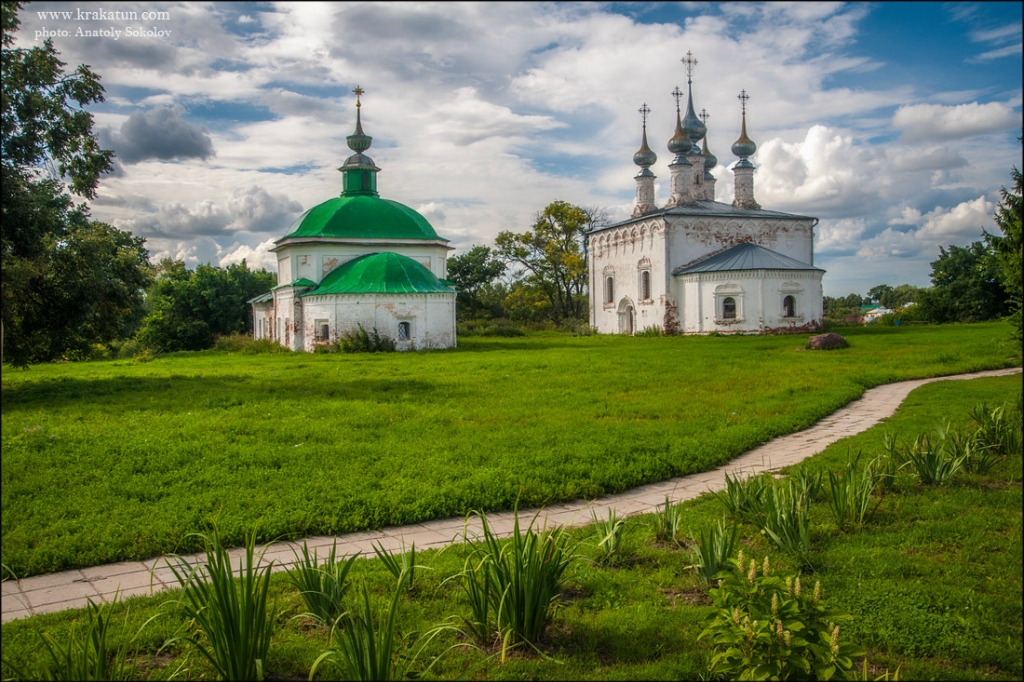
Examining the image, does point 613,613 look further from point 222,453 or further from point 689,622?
point 222,453

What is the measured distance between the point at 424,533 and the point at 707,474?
10.5ft

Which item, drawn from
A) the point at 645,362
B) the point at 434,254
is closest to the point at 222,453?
the point at 645,362

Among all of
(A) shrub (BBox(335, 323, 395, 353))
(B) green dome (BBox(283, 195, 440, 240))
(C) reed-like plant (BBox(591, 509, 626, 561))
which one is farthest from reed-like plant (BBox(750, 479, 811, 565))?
(B) green dome (BBox(283, 195, 440, 240))

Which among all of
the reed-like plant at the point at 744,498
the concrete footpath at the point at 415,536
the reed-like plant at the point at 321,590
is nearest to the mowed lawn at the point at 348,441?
the concrete footpath at the point at 415,536

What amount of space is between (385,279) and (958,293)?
26388 millimetres

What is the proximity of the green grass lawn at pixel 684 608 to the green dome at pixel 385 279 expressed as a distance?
21307mm

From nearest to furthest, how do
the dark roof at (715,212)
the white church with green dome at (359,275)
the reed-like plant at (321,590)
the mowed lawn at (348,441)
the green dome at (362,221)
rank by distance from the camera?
the reed-like plant at (321,590) → the mowed lawn at (348,441) → the white church with green dome at (359,275) → the green dome at (362,221) → the dark roof at (715,212)

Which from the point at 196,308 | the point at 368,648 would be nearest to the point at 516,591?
the point at 368,648

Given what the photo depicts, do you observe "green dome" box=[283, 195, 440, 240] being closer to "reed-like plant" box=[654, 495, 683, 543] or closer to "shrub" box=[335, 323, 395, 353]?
"shrub" box=[335, 323, 395, 353]

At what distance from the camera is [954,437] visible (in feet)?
21.2

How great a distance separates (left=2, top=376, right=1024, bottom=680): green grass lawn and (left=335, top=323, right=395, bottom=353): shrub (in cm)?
2057

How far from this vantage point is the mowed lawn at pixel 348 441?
18.1 feet

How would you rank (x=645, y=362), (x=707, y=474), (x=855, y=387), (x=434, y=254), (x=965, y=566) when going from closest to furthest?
(x=965, y=566)
(x=707, y=474)
(x=855, y=387)
(x=645, y=362)
(x=434, y=254)

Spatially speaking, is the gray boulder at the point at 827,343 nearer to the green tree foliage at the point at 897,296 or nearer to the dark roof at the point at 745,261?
the dark roof at the point at 745,261
